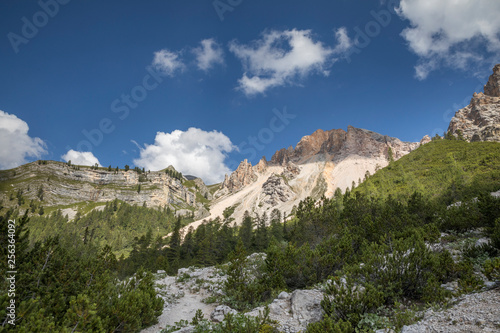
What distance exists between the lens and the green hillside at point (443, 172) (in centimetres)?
3816

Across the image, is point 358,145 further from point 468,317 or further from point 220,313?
point 468,317

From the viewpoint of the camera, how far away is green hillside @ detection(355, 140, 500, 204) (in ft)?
125

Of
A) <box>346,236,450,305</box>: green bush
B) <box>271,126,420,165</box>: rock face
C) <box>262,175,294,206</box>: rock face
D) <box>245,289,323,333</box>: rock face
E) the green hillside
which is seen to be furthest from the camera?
<box>271,126,420,165</box>: rock face

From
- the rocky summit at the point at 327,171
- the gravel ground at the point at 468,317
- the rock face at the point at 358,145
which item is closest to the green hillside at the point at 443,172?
the gravel ground at the point at 468,317

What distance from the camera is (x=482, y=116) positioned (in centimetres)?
12638

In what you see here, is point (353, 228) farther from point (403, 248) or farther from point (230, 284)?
point (230, 284)

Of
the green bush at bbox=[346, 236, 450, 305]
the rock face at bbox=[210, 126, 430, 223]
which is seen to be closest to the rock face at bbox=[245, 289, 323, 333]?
the green bush at bbox=[346, 236, 450, 305]

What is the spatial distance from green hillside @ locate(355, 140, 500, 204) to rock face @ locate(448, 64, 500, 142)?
7638 centimetres

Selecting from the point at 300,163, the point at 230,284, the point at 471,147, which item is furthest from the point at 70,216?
the point at 471,147

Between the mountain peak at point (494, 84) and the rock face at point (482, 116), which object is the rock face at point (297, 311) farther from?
the mountain peak at point (494, 84)

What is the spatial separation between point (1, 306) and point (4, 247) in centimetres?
561

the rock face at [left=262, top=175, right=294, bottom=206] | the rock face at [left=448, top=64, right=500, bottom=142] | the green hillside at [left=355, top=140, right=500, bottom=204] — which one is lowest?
the green hillside at [left=355, top=140, right=500, bottom=204]

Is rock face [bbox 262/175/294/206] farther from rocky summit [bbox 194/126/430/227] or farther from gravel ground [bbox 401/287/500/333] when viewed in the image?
gravel ground [bbox 401/287/500/333]

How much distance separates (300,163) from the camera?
7618 inches
